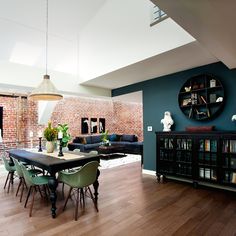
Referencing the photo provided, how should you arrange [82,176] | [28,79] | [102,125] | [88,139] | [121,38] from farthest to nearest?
[102,125]
[88,139]
[28,79]
[121,38]
[82,176]

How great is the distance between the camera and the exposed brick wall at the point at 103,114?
308 inches

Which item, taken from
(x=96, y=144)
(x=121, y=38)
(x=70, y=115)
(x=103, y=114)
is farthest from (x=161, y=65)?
(x=103, y=114)

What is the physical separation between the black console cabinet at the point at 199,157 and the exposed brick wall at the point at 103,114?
4.76 meters

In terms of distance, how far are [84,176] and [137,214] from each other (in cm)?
92

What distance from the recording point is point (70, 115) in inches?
313

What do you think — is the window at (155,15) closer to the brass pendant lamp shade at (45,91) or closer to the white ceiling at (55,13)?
the white ceiling at (55,13)

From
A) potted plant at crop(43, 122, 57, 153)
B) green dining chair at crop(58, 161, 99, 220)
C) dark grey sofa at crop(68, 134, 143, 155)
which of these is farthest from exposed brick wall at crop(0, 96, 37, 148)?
green dining chair at crop(58, 161, 99, 220)

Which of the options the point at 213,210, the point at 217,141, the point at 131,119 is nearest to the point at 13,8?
the point at 217,141

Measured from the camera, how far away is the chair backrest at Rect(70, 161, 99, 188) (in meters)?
2.51

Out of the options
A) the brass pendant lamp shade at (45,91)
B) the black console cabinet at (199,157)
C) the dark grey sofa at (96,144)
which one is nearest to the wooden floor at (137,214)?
the black console cabinet at (199,157)

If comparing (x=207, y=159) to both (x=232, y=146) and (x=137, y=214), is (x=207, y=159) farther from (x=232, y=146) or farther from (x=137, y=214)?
(x=137, y=214)

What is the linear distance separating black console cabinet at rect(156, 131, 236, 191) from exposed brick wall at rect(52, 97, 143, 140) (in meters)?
4.76

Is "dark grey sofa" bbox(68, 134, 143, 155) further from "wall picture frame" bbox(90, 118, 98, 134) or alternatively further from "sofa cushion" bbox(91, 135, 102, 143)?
"wall picture frame" bbox(90, 118, 98, 134)

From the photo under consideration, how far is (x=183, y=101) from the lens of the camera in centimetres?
424
